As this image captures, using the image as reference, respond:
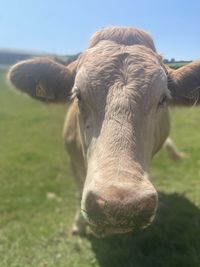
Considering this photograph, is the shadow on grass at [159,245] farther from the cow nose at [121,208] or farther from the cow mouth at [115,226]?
the cow nose at [121,208]

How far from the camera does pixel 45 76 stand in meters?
4.68

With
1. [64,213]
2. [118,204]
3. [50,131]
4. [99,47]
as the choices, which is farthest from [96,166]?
[50,131]

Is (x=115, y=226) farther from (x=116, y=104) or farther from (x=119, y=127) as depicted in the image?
(x=116, y=104)

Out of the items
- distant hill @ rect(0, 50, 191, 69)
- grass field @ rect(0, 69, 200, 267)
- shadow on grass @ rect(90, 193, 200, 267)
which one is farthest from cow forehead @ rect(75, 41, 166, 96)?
shadow on grass @ rect(90, 193, 200, 267)

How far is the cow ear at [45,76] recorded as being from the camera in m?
4.64

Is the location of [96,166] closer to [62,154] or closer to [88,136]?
[88,136]

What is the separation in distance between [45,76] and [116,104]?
132 centimetres

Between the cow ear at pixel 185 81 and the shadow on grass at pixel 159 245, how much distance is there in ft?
5.03

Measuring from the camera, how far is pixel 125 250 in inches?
192

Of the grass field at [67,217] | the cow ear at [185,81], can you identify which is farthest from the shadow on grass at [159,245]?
the cow ear at [185,81]

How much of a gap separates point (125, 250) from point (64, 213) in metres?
1.63

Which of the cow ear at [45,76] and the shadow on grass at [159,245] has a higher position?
the cow ear at [45,76]

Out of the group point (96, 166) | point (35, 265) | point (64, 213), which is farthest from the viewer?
point (64, 213)

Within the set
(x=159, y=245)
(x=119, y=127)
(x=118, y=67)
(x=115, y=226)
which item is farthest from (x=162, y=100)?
(x=159, y=245)
